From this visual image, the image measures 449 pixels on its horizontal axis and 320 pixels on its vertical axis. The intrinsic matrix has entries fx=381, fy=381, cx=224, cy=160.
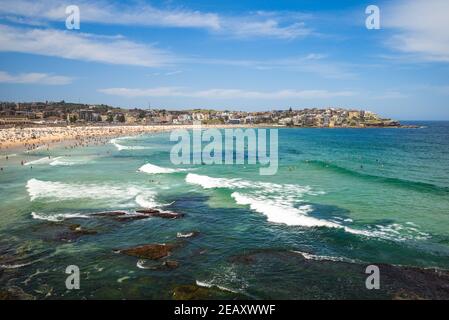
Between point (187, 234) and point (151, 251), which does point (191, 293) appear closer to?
point (151, 251)

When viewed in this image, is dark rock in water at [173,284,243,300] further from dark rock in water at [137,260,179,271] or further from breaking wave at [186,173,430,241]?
breaking wave at [186,173,430,241]

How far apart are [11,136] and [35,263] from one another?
76.0 metres

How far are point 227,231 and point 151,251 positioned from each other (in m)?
4.46

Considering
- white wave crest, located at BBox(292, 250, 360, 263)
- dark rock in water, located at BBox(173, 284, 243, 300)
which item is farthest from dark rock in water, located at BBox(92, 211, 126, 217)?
white wave crest, located at BBox(292, 250, 360, 263)

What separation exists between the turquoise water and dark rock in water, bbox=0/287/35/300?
9.9 inches

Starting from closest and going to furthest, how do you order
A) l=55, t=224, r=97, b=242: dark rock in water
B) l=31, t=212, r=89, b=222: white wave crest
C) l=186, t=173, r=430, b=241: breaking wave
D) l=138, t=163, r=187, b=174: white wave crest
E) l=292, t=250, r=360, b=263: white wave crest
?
1. l=292, t=250, r=360, b=263: white wave crest
2. l=55, t=224, r=97, b=242: dark rock in water
3. l=186, t=173, r=430, b=241: breaking wave
4. l=31, t=212, r=89, b=222: white wave crest
5. l=138, t=163, r=187, b=174: white wave crest

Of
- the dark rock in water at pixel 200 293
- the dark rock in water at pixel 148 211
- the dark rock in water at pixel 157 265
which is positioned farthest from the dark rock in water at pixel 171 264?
the dark rock in water at pixel 148 211

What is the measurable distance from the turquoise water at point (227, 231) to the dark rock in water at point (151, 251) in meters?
0.45

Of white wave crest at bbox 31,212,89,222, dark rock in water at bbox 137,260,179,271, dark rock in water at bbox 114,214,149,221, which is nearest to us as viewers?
dark rock in water at bbox 137,260,179,271

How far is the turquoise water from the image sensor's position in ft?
45.4

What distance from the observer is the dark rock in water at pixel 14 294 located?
1259cm
